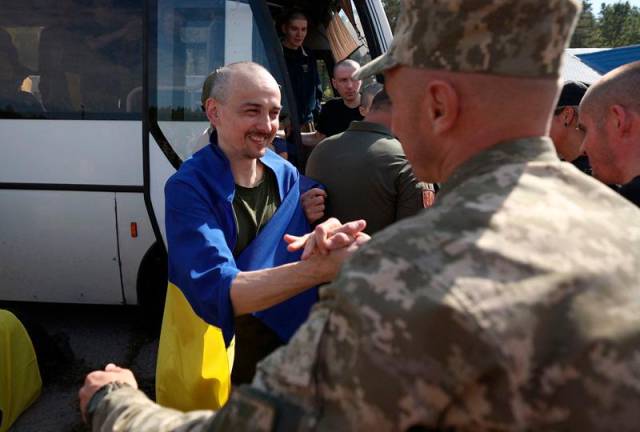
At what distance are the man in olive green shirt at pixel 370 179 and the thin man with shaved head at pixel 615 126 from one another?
0.80 m

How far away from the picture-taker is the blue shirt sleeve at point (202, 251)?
6.70 feet

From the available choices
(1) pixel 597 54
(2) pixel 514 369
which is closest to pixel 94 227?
(2) pixel 514 369

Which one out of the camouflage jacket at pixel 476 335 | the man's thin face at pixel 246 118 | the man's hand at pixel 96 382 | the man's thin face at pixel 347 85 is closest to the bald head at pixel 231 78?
the man's thin face at pixel 246 118

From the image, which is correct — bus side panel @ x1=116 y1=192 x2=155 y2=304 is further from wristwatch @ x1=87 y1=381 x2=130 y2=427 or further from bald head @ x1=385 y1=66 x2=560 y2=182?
bald head @ x1=385 y1=66 x2=560 y2=182

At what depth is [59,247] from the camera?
14.9 feet

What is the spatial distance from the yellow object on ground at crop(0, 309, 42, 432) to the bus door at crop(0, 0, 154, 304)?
2.83 feet

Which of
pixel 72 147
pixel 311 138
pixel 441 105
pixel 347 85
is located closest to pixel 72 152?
pixel 72 147

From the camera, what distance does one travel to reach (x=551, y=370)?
38.4 inches

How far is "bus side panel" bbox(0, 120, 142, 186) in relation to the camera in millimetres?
4383

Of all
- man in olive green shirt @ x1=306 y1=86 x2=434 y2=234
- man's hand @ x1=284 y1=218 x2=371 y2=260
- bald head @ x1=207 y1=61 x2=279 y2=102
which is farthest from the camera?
man in olive green shirt @ x1=306 y1=86 x2=434 y2=234

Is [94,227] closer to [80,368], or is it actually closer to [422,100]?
[80,368]

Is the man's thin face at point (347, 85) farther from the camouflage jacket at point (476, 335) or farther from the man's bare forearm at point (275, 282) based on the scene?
the camouflage jacket at point (476, 335)

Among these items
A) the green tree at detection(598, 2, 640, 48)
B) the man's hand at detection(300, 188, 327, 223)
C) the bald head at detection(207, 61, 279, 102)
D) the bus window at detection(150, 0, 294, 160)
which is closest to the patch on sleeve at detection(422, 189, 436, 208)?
the man's hand at detection(300, 188, 327, 223)

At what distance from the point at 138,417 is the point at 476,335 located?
0.73m
